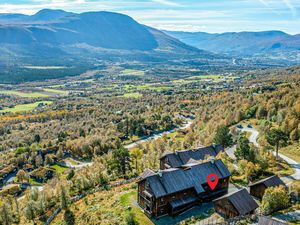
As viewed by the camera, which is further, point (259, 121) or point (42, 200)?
point (259, 121)

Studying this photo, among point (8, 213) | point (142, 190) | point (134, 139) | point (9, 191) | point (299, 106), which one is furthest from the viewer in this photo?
point (134, 139)

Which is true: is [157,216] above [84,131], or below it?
above

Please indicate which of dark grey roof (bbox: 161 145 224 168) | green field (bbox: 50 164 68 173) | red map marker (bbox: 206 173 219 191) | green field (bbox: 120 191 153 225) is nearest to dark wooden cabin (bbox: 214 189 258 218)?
red map marker (bbox: 206 173 219 191)

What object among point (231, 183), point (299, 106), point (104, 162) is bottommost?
point (104, 162)

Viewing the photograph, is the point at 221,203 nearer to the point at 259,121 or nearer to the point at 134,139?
the point at 259,121

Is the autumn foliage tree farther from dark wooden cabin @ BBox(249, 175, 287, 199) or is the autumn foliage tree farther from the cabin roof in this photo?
the cabin roof

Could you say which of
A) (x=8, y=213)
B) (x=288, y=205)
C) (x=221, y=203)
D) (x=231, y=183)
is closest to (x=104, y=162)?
(x=8, y=213)

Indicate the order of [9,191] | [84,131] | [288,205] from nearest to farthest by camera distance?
1. [288,205]
2. [9,191]
3. [84,131]
